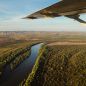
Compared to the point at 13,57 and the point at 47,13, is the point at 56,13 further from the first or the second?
the point at 13,57

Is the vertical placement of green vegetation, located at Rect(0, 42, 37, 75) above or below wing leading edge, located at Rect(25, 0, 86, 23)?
below

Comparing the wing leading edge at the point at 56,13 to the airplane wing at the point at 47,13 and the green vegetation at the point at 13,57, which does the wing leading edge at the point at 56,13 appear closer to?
the airplane wing at the point at 47,13

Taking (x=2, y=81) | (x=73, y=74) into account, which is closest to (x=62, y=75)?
(x=73, y=74)

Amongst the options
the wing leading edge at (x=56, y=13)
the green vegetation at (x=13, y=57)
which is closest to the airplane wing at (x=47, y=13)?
the wing leading edge at (x=56, y=13)

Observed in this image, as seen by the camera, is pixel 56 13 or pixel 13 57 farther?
pixel 13 57

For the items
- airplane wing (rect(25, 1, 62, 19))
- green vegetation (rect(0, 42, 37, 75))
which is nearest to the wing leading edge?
airplane wing (rect(25, 1, 62, 19))

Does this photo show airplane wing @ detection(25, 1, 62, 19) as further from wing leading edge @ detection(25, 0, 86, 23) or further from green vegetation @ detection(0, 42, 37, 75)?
green vegetation @ detection(0, 42, 37, 75)

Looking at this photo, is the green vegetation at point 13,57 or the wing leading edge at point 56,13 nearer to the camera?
the wing leading edge at point 56,13

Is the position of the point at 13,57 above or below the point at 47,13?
below

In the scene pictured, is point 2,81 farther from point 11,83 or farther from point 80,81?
point 80,81

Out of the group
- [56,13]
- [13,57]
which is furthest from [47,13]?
[13,57]

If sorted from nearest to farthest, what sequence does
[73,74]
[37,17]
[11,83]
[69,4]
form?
[69,4], [37,17], [11,83], [73,74]
